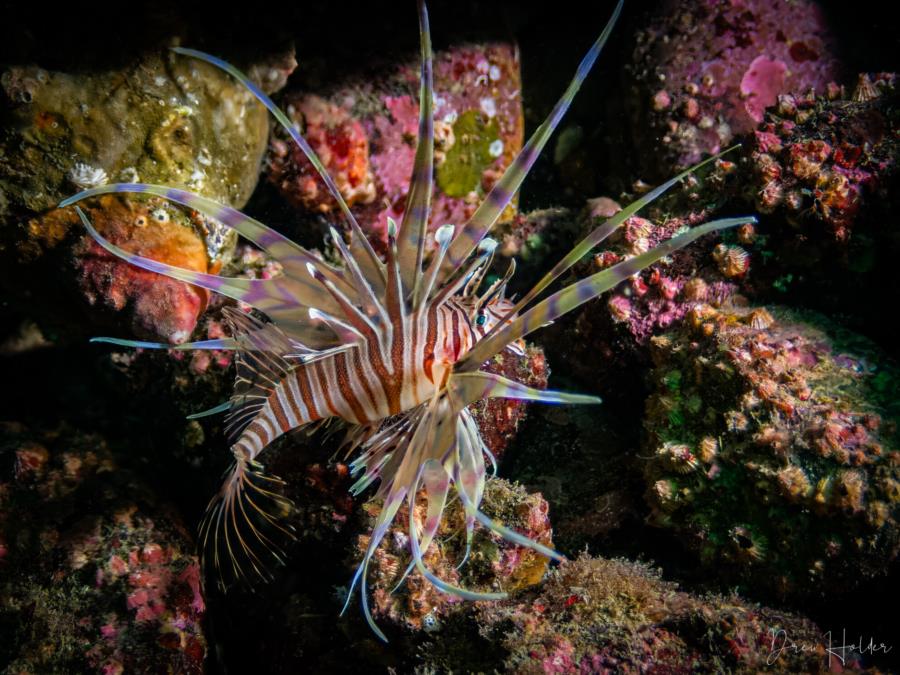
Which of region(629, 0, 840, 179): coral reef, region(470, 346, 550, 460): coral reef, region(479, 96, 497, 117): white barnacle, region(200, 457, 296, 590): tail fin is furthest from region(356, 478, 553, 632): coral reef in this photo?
region(479, 96, 497, 117): white barnacle

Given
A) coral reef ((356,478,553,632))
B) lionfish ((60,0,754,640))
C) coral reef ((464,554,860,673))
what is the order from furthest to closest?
coral reef ((356,478,553,632)) → coral reef ((464,554,860,673)) → lionfish ((60,0,754,640))

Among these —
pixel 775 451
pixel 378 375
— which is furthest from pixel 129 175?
pixel 775 451

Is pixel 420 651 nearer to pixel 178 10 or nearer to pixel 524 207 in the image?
pixel 178 10

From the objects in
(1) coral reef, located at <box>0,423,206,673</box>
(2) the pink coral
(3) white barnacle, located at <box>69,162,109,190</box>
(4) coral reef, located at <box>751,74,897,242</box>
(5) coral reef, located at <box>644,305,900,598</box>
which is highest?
(2) the pink coral

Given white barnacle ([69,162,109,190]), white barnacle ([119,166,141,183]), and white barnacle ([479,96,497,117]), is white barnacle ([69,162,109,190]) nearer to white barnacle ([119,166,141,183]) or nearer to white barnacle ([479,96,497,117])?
white barnacle ([119,166,141,183])
